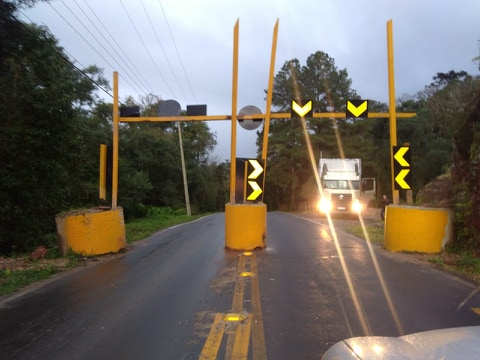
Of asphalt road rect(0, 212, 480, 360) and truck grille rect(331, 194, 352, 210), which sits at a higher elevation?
truck grille rect(331, 194, 352, 210)

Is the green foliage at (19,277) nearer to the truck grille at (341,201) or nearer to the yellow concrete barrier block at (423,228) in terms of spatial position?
the yellow concrete barrier block at (423,228)

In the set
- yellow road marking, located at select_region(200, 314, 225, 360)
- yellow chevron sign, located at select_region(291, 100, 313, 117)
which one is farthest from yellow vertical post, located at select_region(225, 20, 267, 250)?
yellow road marking, located at select_region(200, 314, 225, 360)

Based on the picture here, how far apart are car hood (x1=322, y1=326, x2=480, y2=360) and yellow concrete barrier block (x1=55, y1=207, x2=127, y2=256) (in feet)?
29.5

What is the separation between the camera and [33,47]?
10.5 metres

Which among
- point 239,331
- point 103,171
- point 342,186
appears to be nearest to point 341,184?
point 342,186

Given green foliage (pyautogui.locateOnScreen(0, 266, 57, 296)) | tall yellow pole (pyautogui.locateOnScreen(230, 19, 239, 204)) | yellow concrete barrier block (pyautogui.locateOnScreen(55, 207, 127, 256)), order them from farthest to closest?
tall yellow pole (pyautogui.locateOnScreen(230, 19, 239, 204)), yellow concrete barrier block (pyautogui.locateOnScreen(55, 207, 127, 256)), green foliage (pyautogui.locateOnScreen(0, 266, 57, 296))

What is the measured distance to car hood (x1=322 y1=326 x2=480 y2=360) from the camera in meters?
2.64

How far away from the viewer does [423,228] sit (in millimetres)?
10734

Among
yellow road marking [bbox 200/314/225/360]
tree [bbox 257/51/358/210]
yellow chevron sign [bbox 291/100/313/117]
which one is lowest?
yellow road marking [bbox 200/314/225/360]

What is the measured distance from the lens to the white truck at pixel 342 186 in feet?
94.3

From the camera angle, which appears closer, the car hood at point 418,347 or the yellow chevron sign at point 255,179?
the car hood at point 418,347

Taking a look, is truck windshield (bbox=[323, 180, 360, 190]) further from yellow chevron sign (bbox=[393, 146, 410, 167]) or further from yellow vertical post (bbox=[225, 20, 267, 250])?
yellow vertical post (bbox=[225, 20, 267, 250])

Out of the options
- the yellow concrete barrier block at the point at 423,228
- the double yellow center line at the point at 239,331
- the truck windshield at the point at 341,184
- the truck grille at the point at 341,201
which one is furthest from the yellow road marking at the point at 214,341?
the truck windshield at the point at 341,184

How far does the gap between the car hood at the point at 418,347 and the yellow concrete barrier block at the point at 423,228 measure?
8111 mm
